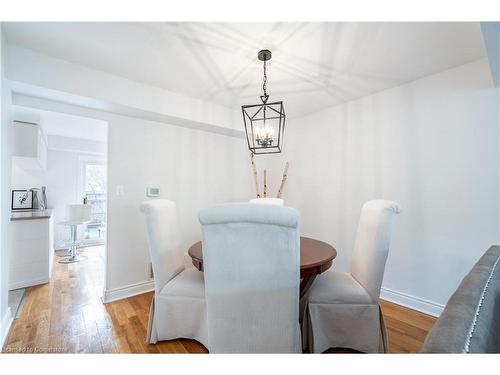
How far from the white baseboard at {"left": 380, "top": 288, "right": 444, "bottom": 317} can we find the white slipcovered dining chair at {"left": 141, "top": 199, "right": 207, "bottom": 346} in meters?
1.98

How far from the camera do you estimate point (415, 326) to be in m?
1.91

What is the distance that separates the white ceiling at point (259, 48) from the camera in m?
1.57

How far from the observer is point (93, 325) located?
190 centimetres

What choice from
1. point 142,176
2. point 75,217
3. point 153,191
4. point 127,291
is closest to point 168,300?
point 127,291

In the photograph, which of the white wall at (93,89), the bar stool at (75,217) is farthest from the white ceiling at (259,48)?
the bar stool at (75,217)

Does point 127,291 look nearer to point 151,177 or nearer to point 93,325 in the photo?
point 93,325

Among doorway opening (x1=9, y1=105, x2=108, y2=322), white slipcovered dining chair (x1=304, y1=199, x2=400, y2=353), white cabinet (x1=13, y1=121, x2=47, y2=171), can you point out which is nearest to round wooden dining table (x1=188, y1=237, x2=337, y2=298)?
white slipcovered dining chair (x1=304, y1=199, x2=400, y2=353)

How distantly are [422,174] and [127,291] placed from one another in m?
3.30

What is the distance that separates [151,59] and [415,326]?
3207 mm

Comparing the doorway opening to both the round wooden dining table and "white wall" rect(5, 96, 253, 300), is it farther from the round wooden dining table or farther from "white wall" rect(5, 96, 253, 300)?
the round wooden dining table

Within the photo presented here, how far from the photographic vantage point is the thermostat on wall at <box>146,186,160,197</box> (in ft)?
8.78
